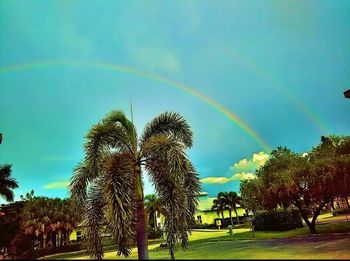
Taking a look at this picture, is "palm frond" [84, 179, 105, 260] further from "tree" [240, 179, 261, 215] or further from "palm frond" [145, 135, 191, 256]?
"tree" [240, 179, 261, 215]

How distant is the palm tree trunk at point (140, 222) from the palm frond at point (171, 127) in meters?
2.08

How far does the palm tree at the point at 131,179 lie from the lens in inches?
385

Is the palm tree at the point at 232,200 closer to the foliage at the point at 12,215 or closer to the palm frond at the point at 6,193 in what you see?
the foliage at the point at 12,215

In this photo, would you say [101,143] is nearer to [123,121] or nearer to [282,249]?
[123,121]

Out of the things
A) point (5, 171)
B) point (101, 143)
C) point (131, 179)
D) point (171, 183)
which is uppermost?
point (5, 171)

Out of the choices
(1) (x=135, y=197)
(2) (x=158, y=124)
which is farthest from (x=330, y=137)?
(1) (x=135, y=197)

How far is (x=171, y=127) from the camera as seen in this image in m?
13.7

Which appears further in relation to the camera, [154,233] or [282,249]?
[154,233]

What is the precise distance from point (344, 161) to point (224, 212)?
60.6m

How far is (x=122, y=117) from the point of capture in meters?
13.1

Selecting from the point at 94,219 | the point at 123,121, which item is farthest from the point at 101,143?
the point at 94,219

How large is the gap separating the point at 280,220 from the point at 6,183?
3033cm

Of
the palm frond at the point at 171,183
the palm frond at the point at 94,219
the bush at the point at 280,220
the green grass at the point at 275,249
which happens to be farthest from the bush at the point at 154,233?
the palm frond at the point at 171,183

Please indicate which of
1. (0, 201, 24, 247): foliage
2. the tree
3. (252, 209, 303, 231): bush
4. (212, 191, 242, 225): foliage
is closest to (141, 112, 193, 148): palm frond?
the tree
